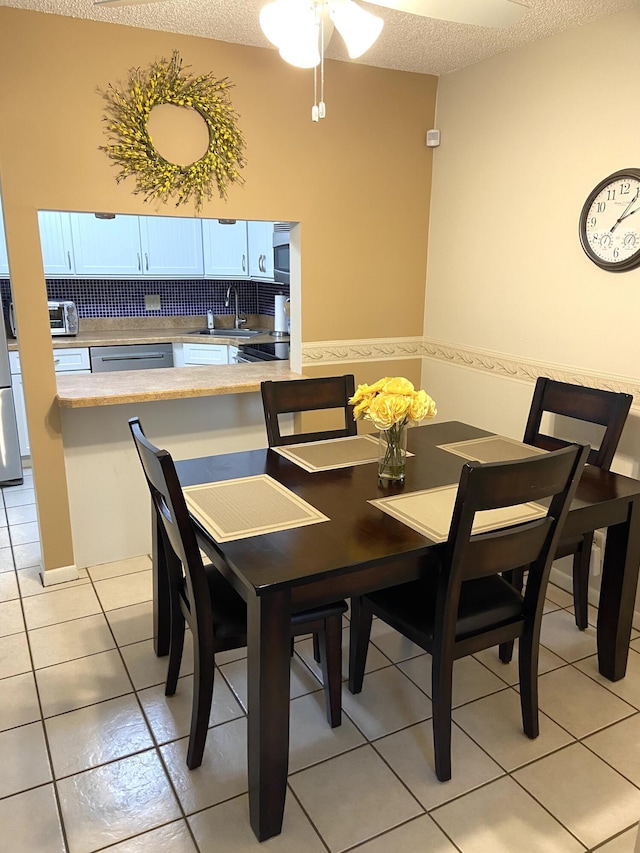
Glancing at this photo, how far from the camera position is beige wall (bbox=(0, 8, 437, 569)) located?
2506mm

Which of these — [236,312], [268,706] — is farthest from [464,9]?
[236,312]

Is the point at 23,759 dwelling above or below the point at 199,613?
below

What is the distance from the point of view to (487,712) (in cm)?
212

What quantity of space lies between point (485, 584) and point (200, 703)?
97cm

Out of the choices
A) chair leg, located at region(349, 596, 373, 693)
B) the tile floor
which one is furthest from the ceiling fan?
the tile floor

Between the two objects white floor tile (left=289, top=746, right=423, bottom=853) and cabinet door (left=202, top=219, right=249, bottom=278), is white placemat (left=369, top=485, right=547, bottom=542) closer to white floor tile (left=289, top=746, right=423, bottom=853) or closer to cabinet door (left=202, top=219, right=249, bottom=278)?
white floor tile (left=289, top=746, right=423, bottom=853)

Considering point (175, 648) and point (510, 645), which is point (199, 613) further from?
point (510, 645)

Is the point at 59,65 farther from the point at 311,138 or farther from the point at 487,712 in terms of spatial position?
the point at 487,712

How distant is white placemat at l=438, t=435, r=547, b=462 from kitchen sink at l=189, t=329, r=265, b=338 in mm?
2726

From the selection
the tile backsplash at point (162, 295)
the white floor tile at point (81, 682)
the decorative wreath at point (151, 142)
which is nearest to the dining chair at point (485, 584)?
the white floor tile at point (81, 682)

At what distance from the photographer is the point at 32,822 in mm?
1685

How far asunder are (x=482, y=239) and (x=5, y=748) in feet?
9.72

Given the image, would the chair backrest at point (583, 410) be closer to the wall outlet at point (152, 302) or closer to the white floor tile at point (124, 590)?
the white floor tile at point (124, 590)

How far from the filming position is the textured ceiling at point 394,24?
92.4 inches
